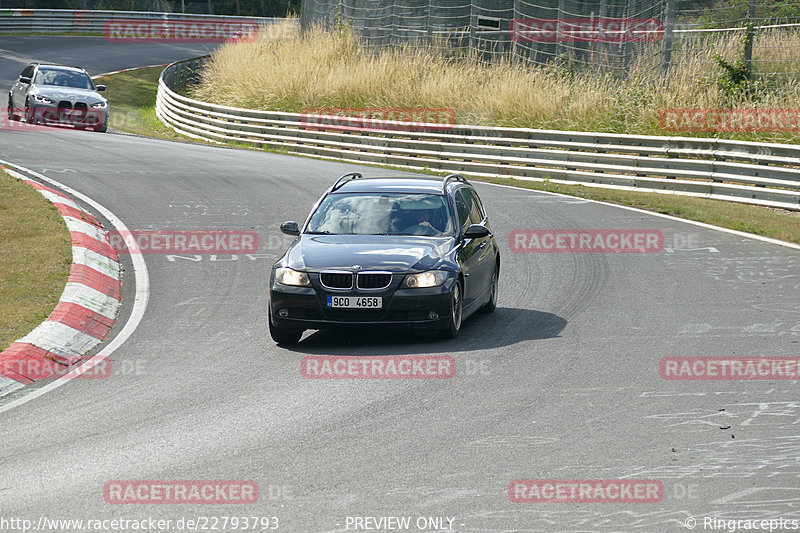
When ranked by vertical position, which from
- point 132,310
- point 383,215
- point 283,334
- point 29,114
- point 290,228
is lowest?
point 29,114

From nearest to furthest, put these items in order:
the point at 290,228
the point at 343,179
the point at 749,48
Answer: the point at 290,228, the point at 343,179, the point at 749,48

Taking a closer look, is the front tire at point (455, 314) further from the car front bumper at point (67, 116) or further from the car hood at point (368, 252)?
the car front bumper at point (67, 116)

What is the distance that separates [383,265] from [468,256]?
126 cm

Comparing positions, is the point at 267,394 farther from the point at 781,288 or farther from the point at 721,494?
the point at 781,288

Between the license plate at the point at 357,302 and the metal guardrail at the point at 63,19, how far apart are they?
57.4 m

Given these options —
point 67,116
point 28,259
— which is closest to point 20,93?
point 67,116

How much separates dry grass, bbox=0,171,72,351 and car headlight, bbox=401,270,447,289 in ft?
11.9

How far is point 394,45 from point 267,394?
29.8 meters

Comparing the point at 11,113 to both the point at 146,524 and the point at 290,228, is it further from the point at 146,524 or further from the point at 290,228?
the point at 146,524

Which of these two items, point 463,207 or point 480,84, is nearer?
point 463,207

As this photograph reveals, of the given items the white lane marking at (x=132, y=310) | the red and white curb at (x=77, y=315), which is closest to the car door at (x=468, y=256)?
the white lane marking at (x=132, y=310)

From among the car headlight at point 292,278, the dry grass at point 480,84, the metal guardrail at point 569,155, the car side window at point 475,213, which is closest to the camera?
the car headlight at point 292,278

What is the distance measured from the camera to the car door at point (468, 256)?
37.4 ft

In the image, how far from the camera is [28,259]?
45.2 feet
